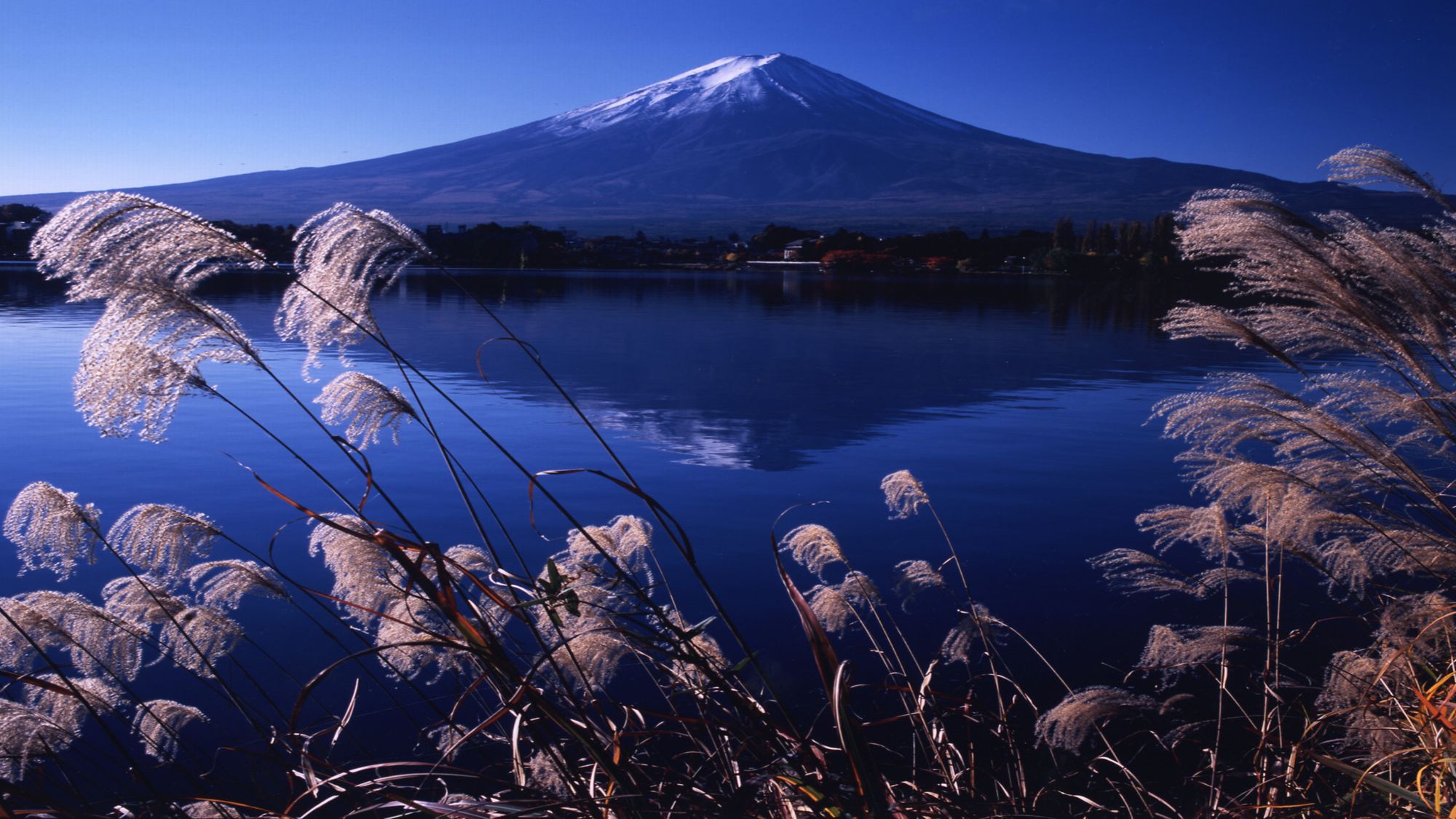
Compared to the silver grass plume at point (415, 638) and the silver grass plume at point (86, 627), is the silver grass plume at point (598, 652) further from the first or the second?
the silver grass plume at point (86, 627)

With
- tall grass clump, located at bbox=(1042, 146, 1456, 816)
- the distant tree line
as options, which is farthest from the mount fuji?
tall grass clump, located at bbox=(1042, 146, 1456, 816)

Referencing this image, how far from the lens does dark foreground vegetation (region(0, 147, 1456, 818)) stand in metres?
1.30

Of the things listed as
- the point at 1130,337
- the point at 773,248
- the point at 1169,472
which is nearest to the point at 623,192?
the point at 773,248

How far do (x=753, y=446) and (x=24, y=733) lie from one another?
5706 millimetres

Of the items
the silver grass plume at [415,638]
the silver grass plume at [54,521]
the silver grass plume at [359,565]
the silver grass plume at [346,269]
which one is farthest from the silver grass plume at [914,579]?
the silver grass plume at [54,521]

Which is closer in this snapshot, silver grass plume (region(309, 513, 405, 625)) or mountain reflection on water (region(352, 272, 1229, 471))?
silver grass plume (region(309, 513, 405, 625))

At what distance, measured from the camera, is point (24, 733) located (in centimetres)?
157

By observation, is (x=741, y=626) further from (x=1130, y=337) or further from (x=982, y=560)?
(x=1130, y=337)

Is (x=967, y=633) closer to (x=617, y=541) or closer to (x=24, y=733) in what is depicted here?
(x=617, y=541)

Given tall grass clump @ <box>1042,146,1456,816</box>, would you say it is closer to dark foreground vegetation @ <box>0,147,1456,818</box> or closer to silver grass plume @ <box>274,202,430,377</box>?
dark foreground vegetation @ <box>0,147,1456,818</box>

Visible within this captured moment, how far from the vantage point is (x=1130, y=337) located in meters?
15.7

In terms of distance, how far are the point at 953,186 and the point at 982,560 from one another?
92418mm

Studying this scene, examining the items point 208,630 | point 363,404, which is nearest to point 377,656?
point 208,630

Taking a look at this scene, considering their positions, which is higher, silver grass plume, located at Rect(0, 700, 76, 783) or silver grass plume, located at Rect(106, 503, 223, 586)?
silver grass plume, located at Rect(106, 503, 223, 586)
